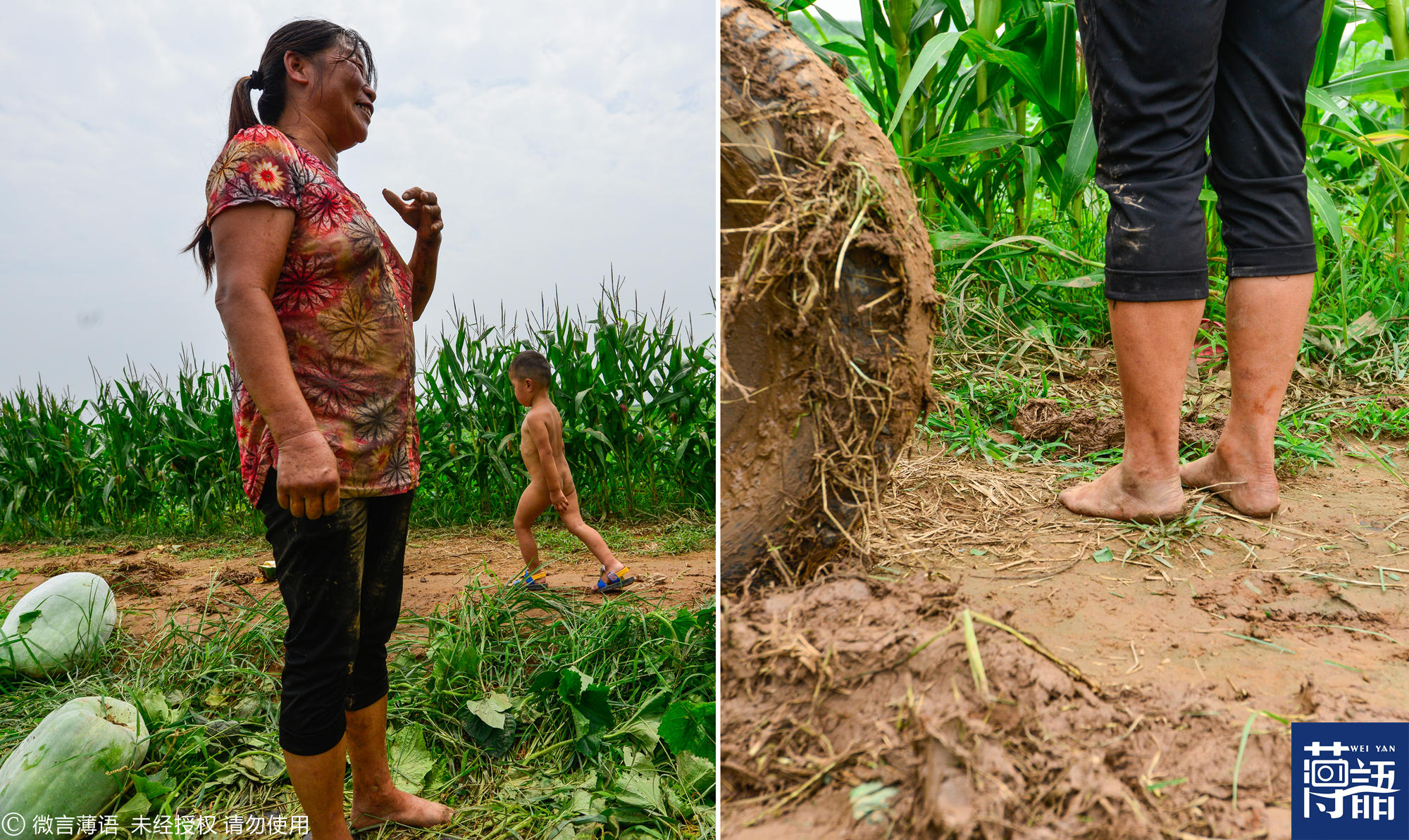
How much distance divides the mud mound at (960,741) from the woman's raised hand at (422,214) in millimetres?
1321

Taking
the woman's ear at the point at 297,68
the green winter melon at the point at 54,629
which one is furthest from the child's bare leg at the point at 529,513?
the woman's ear at the point at 297,68

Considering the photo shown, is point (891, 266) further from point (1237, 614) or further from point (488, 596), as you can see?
point (488, 596)

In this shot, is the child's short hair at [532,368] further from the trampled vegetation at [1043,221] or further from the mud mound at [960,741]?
the mud mound at [960,741]

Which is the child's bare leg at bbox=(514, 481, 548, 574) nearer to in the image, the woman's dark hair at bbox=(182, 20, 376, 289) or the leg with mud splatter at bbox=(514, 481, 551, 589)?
the leg with mud splatter at bbox=(514, 481, 551, 589)

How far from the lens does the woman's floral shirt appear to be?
1.50m

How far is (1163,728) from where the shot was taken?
1.12m

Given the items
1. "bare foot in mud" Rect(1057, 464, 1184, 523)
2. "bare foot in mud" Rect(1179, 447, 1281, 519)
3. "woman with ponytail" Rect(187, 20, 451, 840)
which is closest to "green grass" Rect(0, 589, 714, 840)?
"woman with ponytail" Rect(187, 20, 451, 840)

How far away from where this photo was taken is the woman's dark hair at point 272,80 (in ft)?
5.57

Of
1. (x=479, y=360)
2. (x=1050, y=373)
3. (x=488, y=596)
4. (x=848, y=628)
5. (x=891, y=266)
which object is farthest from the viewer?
(x=479, y=360)

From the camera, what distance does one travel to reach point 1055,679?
1149mm

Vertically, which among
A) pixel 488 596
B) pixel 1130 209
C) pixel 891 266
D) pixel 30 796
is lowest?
pixel 30 796

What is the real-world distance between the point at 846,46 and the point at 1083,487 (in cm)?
242

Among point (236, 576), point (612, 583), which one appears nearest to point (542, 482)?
point (612, 583)

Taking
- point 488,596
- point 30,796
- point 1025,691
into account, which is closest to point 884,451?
point 1025,691
